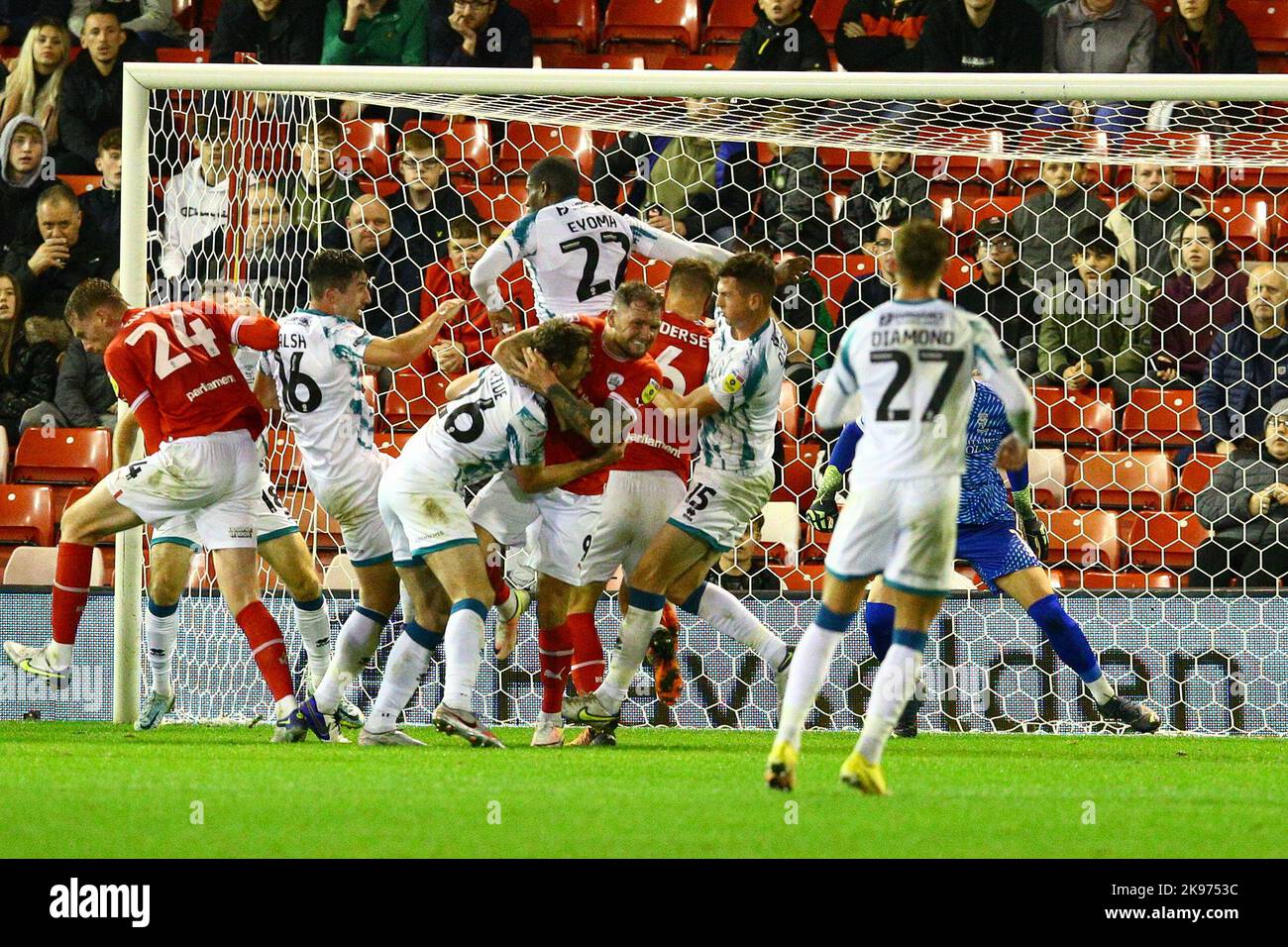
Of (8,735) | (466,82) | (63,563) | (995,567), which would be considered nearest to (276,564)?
(63,563)

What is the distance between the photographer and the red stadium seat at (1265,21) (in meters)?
12.2

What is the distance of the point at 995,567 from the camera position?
736cm

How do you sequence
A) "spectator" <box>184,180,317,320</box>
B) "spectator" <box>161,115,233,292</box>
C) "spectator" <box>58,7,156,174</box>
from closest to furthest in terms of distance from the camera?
"spectator" <box>161,115,233,292</box> → "spectator" <box>184,180,317,320</box> → "spectator" <box>58,7,156,174</box>

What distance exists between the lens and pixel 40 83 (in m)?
11.7

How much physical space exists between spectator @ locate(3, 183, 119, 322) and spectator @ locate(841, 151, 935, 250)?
4748 millimetres

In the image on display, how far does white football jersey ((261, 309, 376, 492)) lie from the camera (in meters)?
7.22

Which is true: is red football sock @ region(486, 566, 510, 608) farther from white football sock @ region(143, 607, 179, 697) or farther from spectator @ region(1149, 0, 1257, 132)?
spectator @ region(1149, 0, 1257, 132)

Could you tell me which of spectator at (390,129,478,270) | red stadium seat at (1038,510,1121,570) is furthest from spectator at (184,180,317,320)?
red stadium seat at (1038,510,1121,570)

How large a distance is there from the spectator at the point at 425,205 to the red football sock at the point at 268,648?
3.16 metres

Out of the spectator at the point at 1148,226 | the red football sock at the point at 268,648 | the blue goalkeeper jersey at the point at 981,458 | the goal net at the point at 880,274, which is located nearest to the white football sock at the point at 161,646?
the goal net at the point at 880,274

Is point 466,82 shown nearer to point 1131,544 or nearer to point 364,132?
point 364,132

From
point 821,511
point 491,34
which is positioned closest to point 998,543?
point 821,511

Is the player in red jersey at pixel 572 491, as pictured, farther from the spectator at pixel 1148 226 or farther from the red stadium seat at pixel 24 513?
the spectator at pixel 1148 226

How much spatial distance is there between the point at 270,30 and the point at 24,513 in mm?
3968
